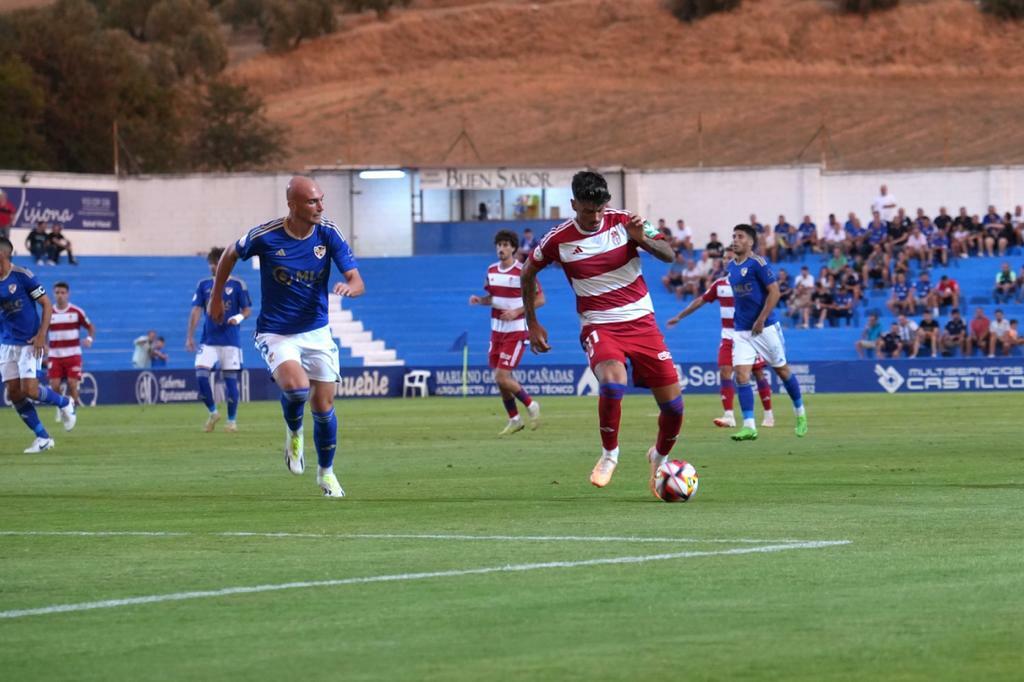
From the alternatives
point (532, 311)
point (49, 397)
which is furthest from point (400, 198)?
point (532, 311)

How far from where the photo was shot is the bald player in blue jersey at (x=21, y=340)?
20922 millimetres

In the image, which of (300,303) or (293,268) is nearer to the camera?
(293,268)

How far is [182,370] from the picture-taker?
43531 millimetres

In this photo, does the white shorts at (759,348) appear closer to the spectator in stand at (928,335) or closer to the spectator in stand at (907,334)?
the spectator in stand at (928,335)

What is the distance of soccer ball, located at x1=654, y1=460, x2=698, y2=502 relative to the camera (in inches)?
492

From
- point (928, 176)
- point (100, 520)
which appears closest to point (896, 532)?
point (100, 520)

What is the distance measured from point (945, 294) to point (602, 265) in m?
35.1

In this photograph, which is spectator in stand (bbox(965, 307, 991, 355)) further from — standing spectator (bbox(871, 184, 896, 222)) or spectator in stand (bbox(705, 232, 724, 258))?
standing spectator (bbox(871, 184, 896, 222))

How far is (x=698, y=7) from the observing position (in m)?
123

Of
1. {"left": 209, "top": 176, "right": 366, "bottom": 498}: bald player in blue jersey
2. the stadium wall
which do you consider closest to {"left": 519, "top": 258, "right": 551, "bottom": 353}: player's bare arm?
{"left": 209, "top": 176, "right": 366, "bottom": 498}: bald player in blue jersey

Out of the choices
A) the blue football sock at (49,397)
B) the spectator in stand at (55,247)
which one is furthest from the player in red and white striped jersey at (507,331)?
the spectator in stand at (55,247)

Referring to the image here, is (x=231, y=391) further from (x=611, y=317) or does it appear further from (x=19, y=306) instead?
(x=611, y=317)

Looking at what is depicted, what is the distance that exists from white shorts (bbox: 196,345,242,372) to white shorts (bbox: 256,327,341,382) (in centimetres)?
1267

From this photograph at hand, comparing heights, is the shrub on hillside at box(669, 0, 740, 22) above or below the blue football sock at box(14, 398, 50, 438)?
above
